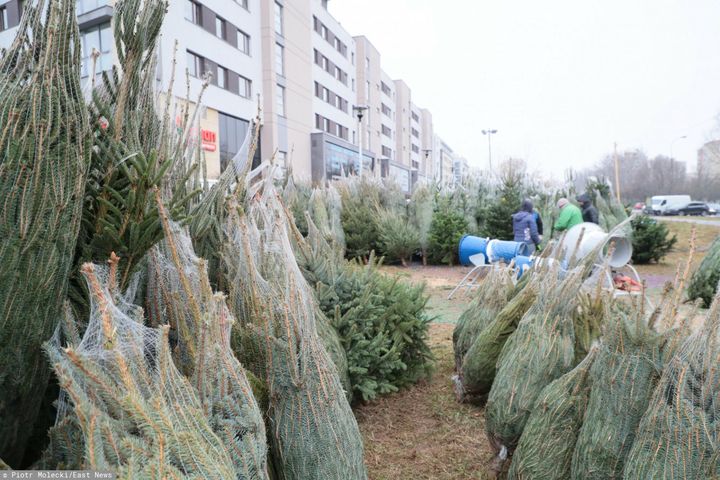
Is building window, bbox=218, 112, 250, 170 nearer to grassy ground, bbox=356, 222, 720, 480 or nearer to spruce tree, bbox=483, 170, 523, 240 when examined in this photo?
spruce tree, bbox=483, 170, 523, 240

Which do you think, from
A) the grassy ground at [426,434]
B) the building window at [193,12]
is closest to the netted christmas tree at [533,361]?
the grassy ground at [426,434]

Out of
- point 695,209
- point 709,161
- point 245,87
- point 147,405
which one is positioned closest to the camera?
point 147,405

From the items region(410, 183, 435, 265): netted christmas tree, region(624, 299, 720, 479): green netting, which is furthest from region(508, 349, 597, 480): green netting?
region(410, 183, 435, 265): netted christmas tree

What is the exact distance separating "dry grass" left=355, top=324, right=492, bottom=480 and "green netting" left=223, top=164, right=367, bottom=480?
921mm

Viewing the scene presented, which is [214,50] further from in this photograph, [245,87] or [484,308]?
[484,308]

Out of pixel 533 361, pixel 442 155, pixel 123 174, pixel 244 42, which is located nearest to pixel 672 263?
pixel 533 361

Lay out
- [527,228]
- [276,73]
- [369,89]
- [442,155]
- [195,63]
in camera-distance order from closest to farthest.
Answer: [527,228]
[195,63]
[276,73]
[369,89]
[442,155]

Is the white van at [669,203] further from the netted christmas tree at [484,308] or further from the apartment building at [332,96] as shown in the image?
the netted christmas tree at [484,308]

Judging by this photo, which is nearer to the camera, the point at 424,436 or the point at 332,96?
the point at 424,436

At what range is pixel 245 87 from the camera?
28141 millimetres

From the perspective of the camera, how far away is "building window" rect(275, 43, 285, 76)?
105 feet

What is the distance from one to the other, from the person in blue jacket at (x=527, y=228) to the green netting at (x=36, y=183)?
965 cm

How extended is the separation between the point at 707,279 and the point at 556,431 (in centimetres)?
660

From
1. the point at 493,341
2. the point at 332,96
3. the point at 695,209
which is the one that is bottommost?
the point at 493,341
